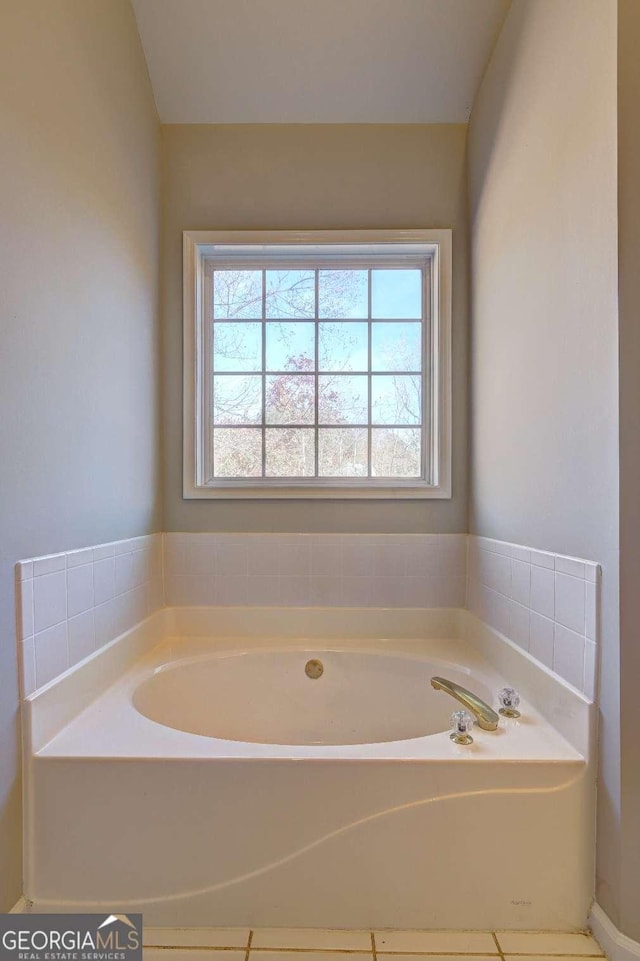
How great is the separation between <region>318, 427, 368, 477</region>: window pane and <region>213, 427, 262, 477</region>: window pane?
0.27 metres

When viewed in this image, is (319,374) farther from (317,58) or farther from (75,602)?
(75,602)

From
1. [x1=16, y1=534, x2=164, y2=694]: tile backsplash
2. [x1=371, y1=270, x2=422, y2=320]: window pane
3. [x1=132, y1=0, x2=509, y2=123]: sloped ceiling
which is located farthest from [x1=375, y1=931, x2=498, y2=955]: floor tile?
[x1=132, y1=0, x2=509, y2=123]: sloped ceiling

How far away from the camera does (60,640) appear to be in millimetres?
1271

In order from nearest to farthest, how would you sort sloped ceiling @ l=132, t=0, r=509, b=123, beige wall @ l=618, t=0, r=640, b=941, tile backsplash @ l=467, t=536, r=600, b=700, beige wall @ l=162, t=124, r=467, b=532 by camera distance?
beige wall @ l=618, t=0, r=640, b=941 → tile backsplash @ l=467, t=536, r=600, b=700 → sloped ceiling @ l=132, t=0, r=509, b=123 → beige wall @ l=162, t=124, r=467, b=532

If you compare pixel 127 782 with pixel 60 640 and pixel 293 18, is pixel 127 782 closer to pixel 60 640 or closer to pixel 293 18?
pixel 60 640

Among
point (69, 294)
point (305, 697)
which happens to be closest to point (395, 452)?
point (305, 697)

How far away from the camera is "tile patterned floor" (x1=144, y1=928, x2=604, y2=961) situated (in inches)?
42.3

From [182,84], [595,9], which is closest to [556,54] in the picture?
[595,9]

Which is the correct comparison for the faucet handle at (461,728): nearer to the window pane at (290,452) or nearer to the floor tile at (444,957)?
the floor tile at (444,957)

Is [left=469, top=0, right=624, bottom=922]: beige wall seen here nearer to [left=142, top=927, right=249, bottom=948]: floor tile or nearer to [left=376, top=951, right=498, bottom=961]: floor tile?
[left=376, top=951, right=498, bottom=961]: floor tile

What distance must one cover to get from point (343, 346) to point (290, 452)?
509 mm

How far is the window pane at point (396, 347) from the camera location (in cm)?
212

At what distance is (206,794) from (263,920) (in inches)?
12.2

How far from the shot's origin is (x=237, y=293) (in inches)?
84.3
